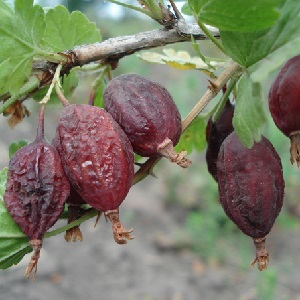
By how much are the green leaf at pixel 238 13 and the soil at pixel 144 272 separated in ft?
8.09

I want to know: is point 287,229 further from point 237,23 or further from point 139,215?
point 237,23

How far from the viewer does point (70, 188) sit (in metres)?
0.89

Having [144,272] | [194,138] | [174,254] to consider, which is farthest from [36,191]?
[174,254]

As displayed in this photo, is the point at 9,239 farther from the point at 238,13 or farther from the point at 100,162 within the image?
the point at 238,13

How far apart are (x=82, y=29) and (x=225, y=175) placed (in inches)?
19.1

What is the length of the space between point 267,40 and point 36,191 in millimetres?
420

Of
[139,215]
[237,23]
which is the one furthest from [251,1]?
[139,215]

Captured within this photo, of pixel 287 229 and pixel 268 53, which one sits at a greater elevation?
pixel 268 53

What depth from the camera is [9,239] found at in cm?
94

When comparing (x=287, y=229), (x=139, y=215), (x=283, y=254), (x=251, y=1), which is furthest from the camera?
(x=139, y=215)

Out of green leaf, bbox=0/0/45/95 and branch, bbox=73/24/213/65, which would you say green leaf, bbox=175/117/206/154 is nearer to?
branch, bbox=73/24/213/65

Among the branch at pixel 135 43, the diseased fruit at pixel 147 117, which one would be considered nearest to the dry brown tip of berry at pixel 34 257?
the diseased fruit at pixel 147 117

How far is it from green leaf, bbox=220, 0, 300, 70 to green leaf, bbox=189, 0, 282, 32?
0.08ft

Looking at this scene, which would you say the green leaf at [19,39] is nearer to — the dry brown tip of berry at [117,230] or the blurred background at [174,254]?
the dry brown tip of berry at [117,230]
